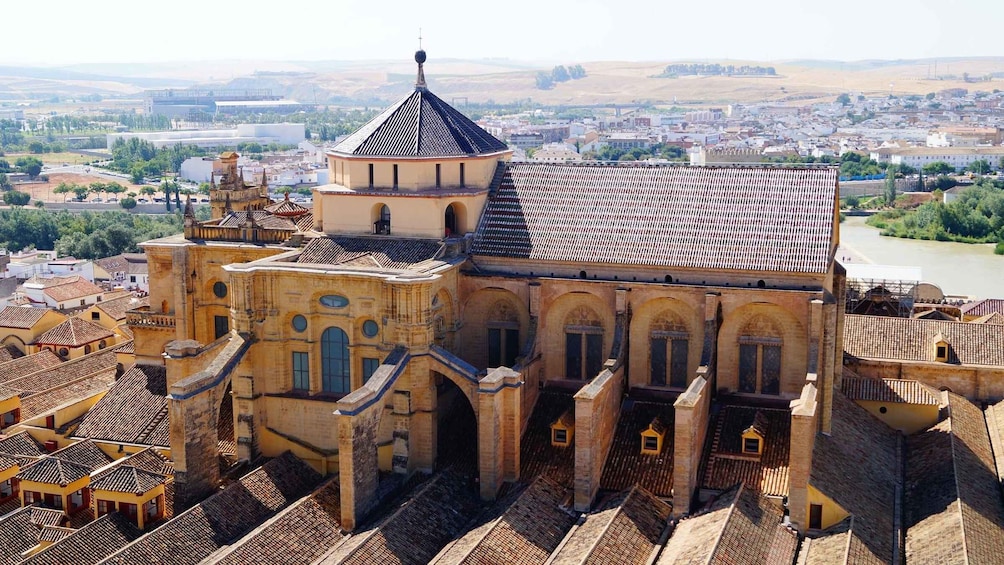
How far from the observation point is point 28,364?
49.2 metres

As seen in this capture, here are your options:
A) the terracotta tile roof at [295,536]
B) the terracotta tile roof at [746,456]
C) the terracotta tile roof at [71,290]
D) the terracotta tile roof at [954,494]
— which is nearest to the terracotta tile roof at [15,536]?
the terracotta tile roof at [295,536]

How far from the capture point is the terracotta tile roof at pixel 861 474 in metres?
29.2

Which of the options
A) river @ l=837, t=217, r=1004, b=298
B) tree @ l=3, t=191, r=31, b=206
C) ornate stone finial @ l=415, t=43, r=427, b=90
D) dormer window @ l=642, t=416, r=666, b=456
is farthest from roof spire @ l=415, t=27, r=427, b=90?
tree @ l=3, t=191, r=31, b=206

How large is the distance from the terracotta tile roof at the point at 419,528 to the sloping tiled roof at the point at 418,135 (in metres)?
10.3

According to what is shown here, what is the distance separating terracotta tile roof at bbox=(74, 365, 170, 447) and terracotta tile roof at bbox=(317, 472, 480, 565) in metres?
10.8

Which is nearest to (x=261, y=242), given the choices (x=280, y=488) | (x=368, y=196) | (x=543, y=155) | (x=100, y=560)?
(x=368, y=196)

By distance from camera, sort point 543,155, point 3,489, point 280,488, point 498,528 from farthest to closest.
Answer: point 543,155 → point 3,489 → point 280,488 → point 498,528

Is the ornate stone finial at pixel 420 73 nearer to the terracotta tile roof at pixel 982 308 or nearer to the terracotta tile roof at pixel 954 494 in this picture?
the terracotta tile roof at pixel 954 494

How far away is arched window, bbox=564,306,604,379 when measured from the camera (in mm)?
35969

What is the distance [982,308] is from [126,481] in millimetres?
43724

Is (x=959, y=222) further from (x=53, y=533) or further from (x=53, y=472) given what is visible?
(x=53, y=533)

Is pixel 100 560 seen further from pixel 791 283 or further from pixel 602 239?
pixel 791 283

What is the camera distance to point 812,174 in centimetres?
3625

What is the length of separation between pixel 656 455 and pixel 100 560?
48.2ft
